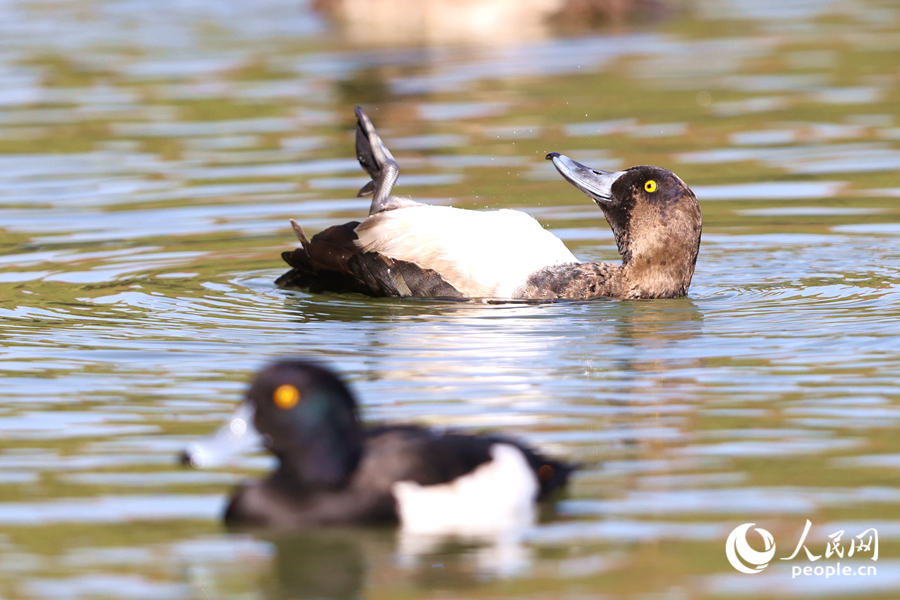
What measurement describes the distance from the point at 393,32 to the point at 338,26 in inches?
39.5

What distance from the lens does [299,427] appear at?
444cm

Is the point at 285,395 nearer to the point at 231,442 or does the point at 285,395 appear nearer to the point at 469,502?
the point at 231,442

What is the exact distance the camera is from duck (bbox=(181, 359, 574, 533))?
4.44 metres

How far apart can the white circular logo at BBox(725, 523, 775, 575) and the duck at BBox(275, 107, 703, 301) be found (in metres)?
3.26

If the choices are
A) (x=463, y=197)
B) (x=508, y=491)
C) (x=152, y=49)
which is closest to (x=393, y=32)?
(x=152, y=49)

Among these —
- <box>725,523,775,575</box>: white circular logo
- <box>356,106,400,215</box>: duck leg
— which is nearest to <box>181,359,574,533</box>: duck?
<box>725,523,775,575</box>: white circular logo

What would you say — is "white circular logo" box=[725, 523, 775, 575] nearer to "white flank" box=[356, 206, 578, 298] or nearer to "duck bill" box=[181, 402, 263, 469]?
"duck bill" box=[181, 402, 263, 469]

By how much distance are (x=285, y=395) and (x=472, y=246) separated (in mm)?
3174

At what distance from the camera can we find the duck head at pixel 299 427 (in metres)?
4.43

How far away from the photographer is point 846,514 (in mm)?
4555

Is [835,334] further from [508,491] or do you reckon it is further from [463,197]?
[463,197]

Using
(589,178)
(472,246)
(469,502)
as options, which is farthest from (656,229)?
(469,502)

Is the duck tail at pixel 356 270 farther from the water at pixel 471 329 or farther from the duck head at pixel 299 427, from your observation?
the duck head at pixel 299 427

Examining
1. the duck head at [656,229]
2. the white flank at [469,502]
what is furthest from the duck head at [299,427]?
the duck head at [656,229]
